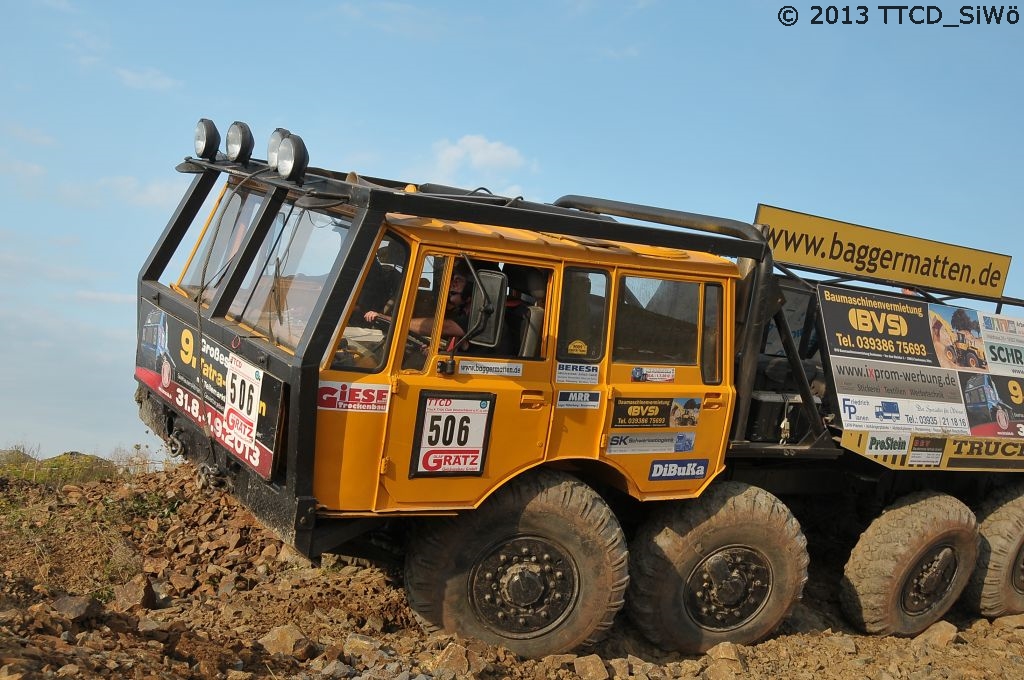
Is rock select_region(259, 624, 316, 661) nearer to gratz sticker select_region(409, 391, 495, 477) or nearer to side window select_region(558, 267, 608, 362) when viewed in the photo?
gratz sticker select_region(409, 391, 495, 477)

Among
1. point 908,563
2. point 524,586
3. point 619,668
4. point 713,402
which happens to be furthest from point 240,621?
point 908,563

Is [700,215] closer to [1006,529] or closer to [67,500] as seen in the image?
[1006,529]

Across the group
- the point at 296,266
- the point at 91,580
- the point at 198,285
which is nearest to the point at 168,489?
the point at 91,580

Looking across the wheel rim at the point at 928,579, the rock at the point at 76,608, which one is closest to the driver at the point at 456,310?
the rock at the point at 76,608

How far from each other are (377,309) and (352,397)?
1.52 ft

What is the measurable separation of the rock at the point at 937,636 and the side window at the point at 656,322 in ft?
9.37

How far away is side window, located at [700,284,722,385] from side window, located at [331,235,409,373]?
79.5 inches

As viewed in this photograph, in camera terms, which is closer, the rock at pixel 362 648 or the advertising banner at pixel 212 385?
the advertising banner at pixel 212 385

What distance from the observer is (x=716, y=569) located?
6.14 m

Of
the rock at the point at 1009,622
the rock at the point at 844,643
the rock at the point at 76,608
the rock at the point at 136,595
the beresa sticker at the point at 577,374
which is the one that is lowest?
the rock at the point at 1009,622

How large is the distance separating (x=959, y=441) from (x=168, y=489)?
223 inches

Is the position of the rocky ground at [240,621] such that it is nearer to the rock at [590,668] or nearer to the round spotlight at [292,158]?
the rock at [590,668]

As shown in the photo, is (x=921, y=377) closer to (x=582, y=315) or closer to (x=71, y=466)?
(x=582, y=315)

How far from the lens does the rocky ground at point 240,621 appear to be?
460 cm
